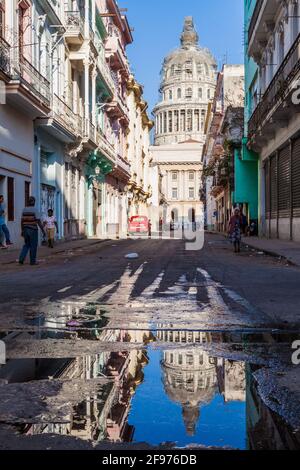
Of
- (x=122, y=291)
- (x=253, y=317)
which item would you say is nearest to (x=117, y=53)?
(x=122, y=291)

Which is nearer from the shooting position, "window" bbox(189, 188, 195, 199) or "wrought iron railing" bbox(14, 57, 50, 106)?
"wrought iron railing" bbox(14, 57, 50, 106)

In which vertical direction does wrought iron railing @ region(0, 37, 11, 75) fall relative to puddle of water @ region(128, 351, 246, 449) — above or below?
above

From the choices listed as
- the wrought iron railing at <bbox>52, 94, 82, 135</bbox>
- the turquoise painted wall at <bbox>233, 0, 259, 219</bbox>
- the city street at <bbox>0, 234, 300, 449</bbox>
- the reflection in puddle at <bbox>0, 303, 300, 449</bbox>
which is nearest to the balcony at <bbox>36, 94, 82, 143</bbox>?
the wrought iron railing at <bbox>52, 94, 82, 135</bbox>

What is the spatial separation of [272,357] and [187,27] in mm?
155004

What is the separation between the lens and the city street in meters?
3.19

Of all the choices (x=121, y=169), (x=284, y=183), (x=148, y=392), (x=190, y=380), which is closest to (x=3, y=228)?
(x=284, y=183)

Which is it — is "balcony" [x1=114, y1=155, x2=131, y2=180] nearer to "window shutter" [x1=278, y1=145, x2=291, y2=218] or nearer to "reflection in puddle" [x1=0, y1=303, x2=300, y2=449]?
"window shutter" [x1=278, y1=145, x2=291, y2=218]

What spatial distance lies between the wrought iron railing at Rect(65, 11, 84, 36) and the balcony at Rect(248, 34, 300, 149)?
8.97m

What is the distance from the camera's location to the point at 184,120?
481 feet

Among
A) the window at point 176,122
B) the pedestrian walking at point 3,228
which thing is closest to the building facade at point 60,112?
the pedestrian walking at point 3,228

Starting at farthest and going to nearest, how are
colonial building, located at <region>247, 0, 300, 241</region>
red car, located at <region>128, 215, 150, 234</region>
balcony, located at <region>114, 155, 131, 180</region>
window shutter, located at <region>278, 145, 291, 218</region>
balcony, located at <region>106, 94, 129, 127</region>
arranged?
red car, located at <region>128, 215, 150, 234</region>
balcony, located at <region>114, 155, 131, 180</region>
balcony, located at <region>106, 94, 129, 127</region>
window shutter, located at <region>278, 145, 291, 218</region>
colonial building, located at <region>247, 0, 300, 241</region>

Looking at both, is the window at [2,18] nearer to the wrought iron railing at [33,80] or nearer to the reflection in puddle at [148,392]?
the wrought iron railing at [33,80]

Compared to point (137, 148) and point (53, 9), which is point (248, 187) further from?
point (137, 148)
